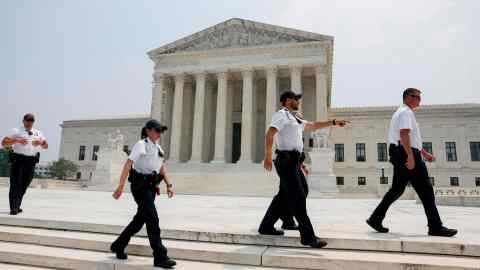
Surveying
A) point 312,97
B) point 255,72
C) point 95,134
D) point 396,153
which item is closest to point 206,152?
point 255,72

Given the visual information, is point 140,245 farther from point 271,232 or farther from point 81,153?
point 81,153

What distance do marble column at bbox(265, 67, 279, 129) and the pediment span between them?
340 centimetres

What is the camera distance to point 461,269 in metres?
3.44

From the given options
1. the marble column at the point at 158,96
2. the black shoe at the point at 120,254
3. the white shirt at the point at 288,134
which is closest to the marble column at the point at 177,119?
the marble column at the point at 158,96

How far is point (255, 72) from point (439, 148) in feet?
93.0

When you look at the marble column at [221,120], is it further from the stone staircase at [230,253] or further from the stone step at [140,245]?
the stone staircase at [230,253]

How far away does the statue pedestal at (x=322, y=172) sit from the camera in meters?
25.8

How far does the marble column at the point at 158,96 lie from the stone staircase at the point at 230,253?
3574 centimetres

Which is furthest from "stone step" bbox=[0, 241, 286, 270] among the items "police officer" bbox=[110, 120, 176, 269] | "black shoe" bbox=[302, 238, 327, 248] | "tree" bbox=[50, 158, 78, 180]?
"tree" bbox=[50, 158, 78, 180]

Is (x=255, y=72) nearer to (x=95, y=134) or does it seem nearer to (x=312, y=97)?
(x=312, y=97)

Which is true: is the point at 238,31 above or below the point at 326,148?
above

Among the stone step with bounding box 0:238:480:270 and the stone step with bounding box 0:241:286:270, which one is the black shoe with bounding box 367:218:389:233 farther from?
the stone step with bounding box 0:241:286:270

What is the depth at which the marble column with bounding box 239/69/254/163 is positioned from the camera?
35.8 m

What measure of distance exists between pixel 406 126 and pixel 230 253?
9.85 feet
